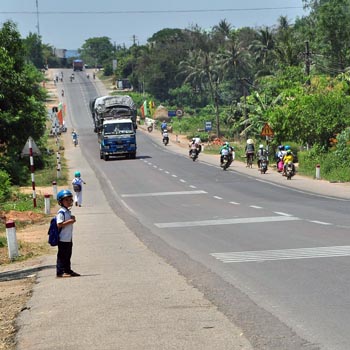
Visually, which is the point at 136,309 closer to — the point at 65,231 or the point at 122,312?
the point at 122,312

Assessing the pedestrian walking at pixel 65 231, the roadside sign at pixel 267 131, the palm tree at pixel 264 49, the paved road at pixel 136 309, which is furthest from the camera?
the palm tree at pixel 264 49

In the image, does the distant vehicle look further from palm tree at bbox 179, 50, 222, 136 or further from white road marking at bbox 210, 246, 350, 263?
white road marking at bbox 210, 246, 350, 263

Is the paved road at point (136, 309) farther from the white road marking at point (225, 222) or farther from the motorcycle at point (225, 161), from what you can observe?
the motorcycle at point (225, 161)

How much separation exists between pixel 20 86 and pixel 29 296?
3571 cm

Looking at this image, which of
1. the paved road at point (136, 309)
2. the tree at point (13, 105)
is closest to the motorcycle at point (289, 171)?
the tree at point (13, 105)

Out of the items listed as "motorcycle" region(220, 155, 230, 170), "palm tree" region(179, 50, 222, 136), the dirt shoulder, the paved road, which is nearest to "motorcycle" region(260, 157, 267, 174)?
"motorcycle" region(220, 155, 230, 170)

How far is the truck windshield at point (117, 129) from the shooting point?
57438 mm

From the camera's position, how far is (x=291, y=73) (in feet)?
221

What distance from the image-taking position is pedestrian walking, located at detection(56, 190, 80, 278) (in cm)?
1174

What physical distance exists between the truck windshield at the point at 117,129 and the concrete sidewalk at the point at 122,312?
43267 mm

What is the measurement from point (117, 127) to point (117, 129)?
0.15 meters

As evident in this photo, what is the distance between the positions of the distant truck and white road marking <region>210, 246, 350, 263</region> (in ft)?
145

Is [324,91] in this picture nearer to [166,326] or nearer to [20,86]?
[20,86]

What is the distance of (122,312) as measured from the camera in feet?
28.2
